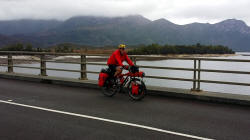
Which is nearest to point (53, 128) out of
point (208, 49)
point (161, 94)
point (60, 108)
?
point (60, 108)

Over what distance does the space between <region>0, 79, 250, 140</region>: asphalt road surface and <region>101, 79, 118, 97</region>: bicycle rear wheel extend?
0.79ft

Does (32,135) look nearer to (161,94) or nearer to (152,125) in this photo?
(152,125)

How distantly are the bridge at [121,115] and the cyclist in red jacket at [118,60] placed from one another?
89 centimetres

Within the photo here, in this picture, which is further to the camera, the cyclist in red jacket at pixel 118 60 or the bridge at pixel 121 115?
the cyclist in red jacket at pixel 118 60

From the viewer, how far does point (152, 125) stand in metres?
5.20

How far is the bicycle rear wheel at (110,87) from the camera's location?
27.5ft

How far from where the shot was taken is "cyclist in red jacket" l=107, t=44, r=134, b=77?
794 centimetres

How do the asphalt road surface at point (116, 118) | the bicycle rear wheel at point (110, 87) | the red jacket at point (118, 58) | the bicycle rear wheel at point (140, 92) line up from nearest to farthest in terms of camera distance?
the asphalt road surface at point (116, 118)
the bicycle rear wheel at point (140, 92)
the red jacket at point (118, 58)
the bicycle rear wheel at point (110, 87)

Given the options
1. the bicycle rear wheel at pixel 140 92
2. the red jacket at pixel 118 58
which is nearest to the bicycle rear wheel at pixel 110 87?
the red jacket at pixel 118 58

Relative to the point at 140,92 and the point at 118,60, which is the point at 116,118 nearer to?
the point at 140,92

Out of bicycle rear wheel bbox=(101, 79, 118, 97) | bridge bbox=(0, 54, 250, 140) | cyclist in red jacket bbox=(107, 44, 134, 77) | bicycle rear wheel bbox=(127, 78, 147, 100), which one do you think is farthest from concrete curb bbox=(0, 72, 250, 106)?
cyclist in red jacket bbox=(107, 44, 134, 77)

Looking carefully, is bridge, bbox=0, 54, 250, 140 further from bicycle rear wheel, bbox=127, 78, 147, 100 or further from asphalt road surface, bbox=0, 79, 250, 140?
bicycle rear wheel, bbox=127, 78, 147, 100

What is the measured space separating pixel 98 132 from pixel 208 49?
86.5 meters

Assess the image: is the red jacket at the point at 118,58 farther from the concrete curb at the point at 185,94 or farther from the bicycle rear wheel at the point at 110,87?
the concrete curb at the point at 185,94
